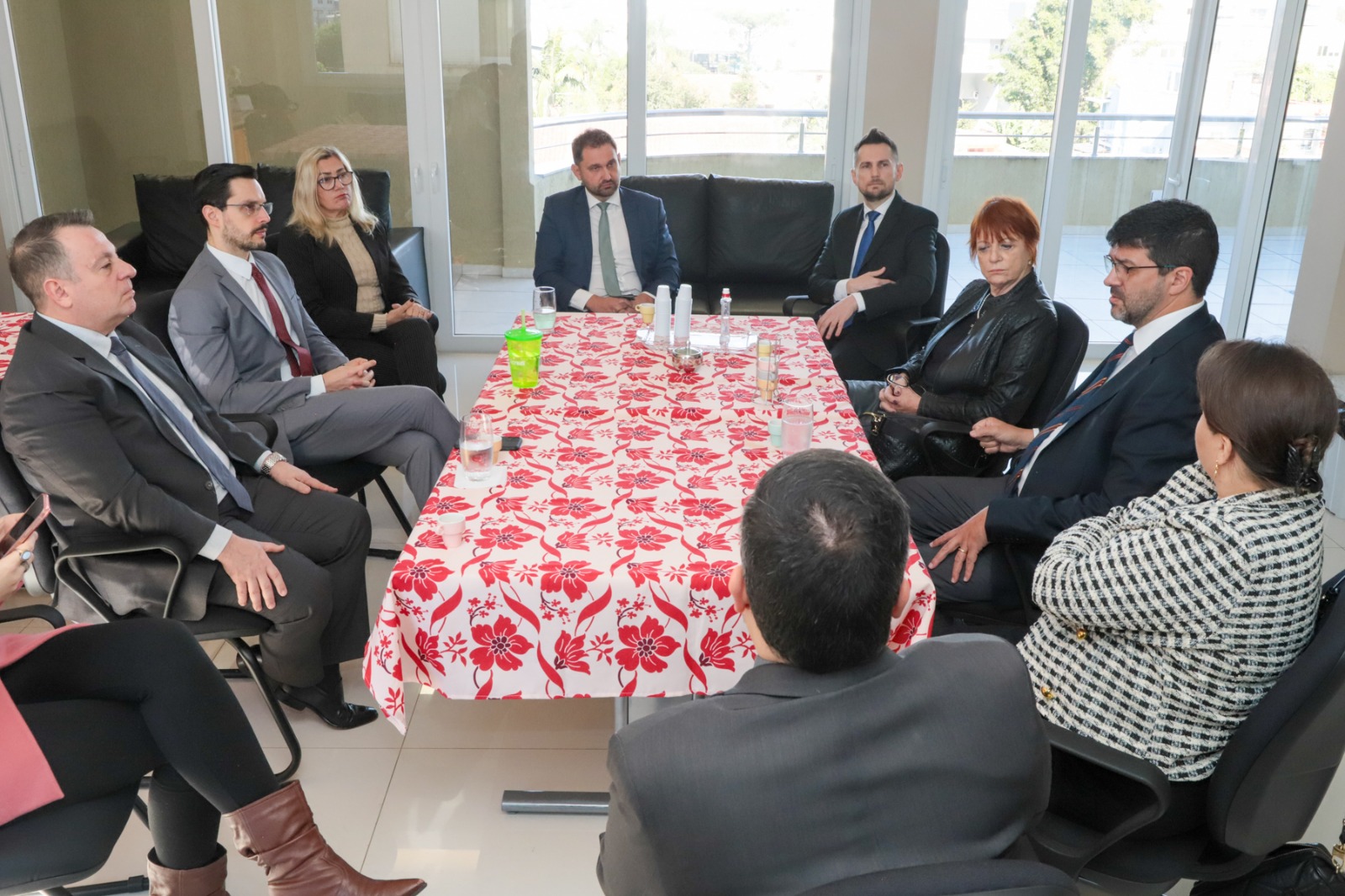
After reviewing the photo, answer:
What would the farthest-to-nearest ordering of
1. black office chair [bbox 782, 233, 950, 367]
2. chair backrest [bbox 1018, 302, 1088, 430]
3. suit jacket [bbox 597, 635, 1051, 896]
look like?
black office chair [bbox 782, 233, 950, 367] < chair backrest [bbox 1018, 302, 1088, 430] < suit jacket [bbox 597, 635, 1051, 896]

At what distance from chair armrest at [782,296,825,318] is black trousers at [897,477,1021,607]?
1792 mm

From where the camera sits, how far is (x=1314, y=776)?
161 cm

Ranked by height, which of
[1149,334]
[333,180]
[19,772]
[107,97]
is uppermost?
[107,97]

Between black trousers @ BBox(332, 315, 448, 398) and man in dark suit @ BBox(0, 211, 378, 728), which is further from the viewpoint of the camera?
black trousers @ BBox(332, 315, 448, 398)

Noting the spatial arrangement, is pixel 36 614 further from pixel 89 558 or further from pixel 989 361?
pixel 989 361

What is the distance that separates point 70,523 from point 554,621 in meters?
1.13

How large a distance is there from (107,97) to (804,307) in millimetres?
3742

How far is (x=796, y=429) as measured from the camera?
244cm

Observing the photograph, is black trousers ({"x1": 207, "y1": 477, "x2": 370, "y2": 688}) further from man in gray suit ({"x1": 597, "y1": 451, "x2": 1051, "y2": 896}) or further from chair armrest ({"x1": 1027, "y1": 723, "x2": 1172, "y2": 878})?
chair armrest ({"x1": 1027, "y1": 723, "x2": 1172, "y2": 878})

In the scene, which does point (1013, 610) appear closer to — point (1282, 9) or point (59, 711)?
point (59, 711)

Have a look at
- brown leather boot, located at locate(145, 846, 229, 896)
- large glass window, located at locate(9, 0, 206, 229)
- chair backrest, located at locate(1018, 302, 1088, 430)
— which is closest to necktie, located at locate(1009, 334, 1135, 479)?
chair backrest, located at locate(1018, 302, 1088, 430)

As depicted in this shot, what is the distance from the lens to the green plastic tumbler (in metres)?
2.83

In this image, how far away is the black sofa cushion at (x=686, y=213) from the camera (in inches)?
204

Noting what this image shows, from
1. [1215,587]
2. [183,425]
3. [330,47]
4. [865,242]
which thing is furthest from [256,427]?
[330,47]
